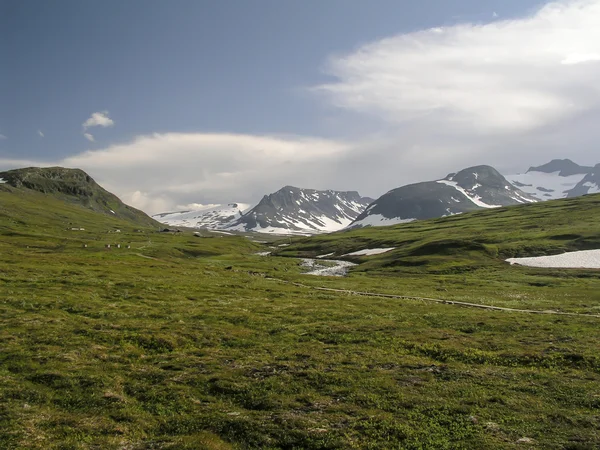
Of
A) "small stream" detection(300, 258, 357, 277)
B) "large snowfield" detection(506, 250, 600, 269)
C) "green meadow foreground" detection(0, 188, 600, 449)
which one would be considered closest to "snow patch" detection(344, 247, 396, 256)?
"small stream" detection(300, 258, 357, 277)

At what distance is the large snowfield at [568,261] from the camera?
341 feet

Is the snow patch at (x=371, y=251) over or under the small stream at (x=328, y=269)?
over

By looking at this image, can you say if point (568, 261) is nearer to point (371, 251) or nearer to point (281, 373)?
point (371, 251)

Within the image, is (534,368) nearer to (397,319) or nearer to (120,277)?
(397,319)

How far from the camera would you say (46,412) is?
18.7 metres

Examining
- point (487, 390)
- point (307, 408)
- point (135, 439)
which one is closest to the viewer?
point (135, 439)

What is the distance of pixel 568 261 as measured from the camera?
357 feet

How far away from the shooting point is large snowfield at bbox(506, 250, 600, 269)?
341 feet

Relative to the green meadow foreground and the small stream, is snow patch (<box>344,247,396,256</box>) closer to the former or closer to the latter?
the small stream

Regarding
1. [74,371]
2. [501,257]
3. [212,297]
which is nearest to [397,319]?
[212,297]

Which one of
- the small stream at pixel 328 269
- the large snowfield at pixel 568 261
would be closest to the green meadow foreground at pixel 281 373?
the large snowfield at pixel 568 261

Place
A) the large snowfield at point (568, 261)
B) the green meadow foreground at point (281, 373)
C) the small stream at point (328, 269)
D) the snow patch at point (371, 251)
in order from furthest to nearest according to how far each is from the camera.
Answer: the snow patch at point (371, 251)
the small stream at point (328, 269)
the large snowfield at point (568, 261)
the green meadow foreground at point (281, 373)

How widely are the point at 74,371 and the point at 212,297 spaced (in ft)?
95.8

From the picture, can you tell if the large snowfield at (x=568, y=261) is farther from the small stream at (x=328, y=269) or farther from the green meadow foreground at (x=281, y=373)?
the green meadow foreground at (x=281, y=373)
